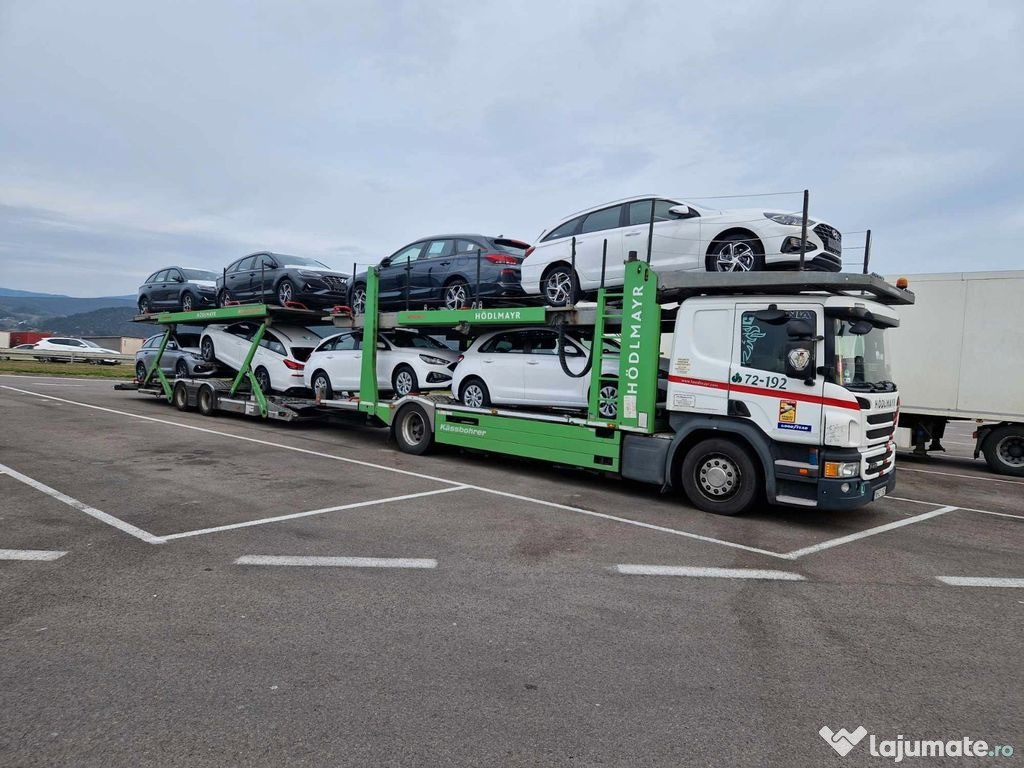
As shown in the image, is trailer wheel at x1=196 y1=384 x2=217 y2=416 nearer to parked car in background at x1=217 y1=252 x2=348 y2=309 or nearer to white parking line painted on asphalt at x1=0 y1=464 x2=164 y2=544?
parked car in background at x1=217 y1=252 x2=348 y2=309

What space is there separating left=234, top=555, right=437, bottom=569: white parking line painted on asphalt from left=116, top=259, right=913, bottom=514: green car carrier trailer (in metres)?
3.47

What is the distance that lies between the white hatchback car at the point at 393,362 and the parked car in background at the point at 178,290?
16.4ft

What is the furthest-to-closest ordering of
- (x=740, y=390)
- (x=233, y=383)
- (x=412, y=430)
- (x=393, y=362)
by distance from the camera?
(x=233, y=383)
(x=393, y=362)
(x=412, y=430)
(x=740, y=390)

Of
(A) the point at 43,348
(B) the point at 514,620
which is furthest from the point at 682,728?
(A) the point at 43,348

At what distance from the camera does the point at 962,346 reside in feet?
36.1

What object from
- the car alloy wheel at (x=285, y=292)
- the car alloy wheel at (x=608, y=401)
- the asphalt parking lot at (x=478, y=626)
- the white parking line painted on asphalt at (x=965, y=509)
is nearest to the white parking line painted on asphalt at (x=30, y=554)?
the asphalt parking lot at (x=478, y=626)

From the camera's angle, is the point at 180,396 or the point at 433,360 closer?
the point at 433,360

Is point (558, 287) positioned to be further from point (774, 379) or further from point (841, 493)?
point (841, 493)

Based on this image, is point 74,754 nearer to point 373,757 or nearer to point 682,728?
point 373,757

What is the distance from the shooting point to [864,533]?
693cm

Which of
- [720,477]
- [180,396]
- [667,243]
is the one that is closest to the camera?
[720,477]

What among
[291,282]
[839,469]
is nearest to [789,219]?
[839,469]

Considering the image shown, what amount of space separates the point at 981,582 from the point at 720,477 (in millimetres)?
2507

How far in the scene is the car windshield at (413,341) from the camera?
1165 centimetres
